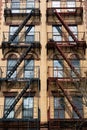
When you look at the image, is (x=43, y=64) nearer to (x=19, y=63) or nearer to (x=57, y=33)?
(x=19, y=63)

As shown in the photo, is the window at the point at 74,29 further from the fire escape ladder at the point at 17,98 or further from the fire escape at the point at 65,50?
the fire escape ladder at the point at 17,98

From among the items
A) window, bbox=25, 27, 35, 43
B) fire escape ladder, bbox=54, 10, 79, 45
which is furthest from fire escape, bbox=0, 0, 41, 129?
fire escape ladder, bbox=54, 10, 79, 45

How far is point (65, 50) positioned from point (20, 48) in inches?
148

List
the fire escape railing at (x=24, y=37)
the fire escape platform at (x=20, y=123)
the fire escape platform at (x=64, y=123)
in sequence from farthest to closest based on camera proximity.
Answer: the fire escape railing at (x=24, y=37)
the fire escape platform at (x=20, y=123)
the fire escape platform at (x=64, y=123)

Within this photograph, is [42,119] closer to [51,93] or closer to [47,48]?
[51,93]

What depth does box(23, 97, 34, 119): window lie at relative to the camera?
30.4 meters

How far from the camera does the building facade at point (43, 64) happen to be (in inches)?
1177

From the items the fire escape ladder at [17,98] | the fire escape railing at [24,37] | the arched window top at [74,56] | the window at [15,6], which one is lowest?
the fire escape ladder at [17,98]

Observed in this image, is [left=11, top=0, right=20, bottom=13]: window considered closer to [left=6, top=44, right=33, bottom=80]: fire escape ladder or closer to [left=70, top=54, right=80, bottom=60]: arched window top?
[left=6, top=44, right=33, bottom=80]: fire escape ladder

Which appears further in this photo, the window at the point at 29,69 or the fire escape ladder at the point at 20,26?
the fire escape ladder at the point at 20,26

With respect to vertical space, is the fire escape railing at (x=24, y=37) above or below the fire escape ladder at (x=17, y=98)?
above

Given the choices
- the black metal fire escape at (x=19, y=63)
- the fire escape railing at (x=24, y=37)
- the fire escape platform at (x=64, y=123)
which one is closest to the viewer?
the fire escape platform at (x=64, y=123)

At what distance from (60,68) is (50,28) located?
4.02 metres

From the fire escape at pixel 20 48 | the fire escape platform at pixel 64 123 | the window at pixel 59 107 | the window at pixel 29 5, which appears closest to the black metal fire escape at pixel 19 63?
the fire escape at pixel 20 48
